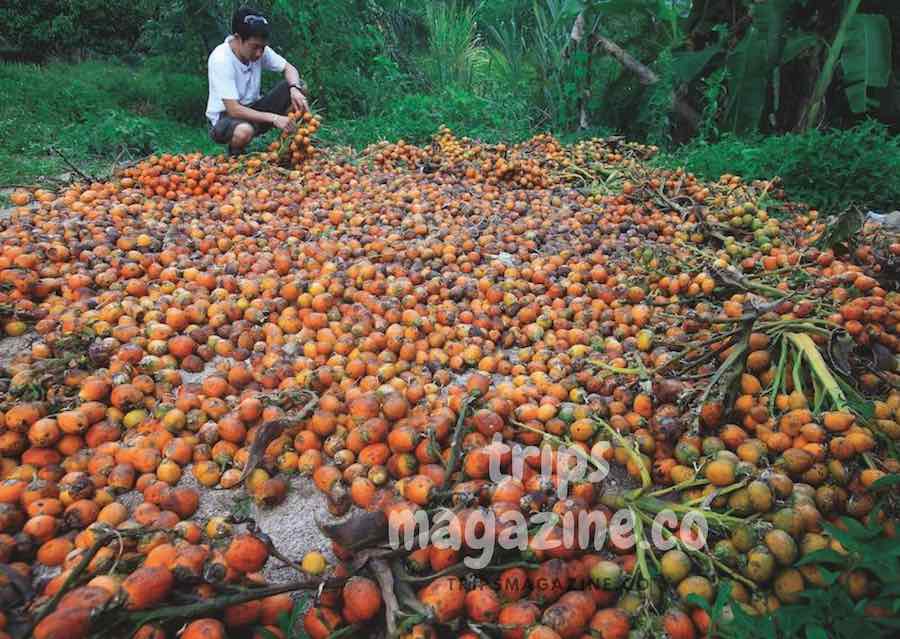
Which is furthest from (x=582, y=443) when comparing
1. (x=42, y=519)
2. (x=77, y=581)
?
(x=42, y=519)

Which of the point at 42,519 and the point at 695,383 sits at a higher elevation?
the point at 695,383

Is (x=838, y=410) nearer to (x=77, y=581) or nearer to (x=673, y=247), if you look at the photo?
(x=673, y=247)

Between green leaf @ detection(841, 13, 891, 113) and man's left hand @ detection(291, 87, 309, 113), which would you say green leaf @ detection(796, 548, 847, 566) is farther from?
man's left hand @ detection(291, 87, 309, 113)

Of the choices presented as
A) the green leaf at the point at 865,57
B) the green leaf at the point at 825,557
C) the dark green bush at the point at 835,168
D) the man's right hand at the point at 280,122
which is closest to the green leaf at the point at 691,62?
the green leaf at the point at 865,57

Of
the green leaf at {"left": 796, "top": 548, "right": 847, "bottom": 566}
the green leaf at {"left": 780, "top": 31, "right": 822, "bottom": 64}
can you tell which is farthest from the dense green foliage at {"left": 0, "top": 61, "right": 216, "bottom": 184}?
the green leaf at {"left": 780, "top": 31, "right": 822, "bottom": 64}

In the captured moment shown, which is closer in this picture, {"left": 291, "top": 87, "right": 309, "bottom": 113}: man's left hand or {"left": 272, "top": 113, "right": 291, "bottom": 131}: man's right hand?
{"left": 272, "top": 113, "right": 291, "bottom": 131}: man's right hand

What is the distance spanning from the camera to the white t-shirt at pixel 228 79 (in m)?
5.29

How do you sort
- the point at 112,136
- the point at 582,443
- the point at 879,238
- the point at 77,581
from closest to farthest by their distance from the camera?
the point at 77,581
the point at 582,443
the point at 879,238
the point at 112,136

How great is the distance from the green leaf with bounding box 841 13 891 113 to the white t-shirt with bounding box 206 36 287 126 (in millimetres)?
5586

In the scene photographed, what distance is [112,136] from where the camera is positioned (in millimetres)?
6203

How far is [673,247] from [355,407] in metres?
2.18

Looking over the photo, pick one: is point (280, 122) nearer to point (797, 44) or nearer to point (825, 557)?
point (797, 44)

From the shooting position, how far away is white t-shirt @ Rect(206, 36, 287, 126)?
529cm

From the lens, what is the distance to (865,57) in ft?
16.6
